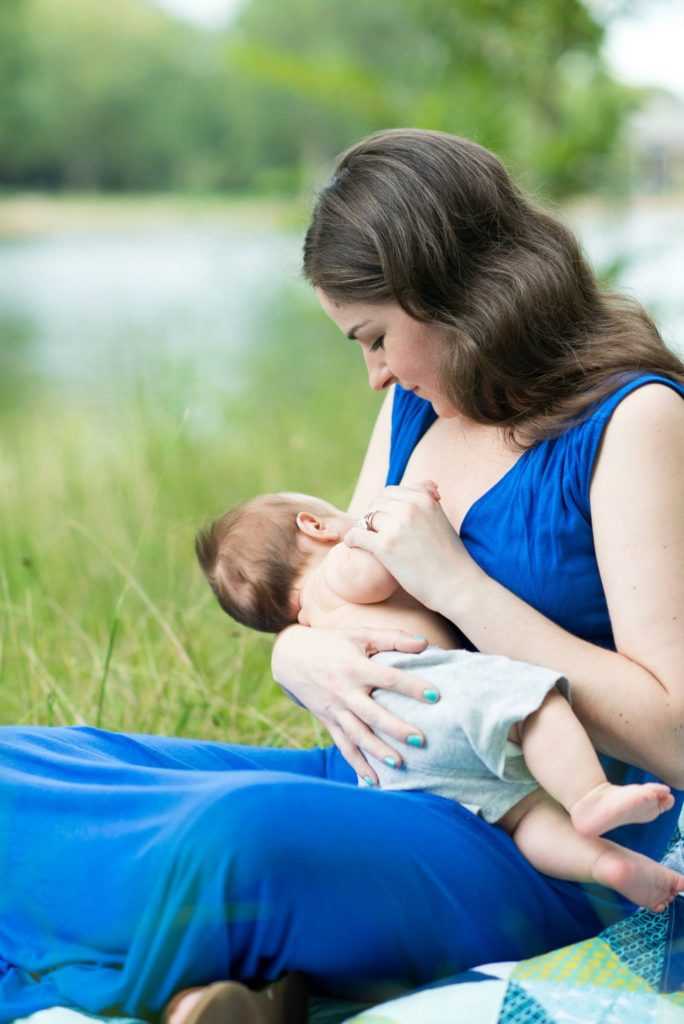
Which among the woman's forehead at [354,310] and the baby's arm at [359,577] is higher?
the woman's forehead at [354,310]

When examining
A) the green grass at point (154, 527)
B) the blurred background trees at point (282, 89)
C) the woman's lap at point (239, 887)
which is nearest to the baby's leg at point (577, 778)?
the woman's lap at point (239, 887)

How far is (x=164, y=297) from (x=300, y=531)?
426 cm

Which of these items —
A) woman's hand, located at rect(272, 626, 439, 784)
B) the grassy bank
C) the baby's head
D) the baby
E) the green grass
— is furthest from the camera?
the grassy bank

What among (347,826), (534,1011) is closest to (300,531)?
(347,826)

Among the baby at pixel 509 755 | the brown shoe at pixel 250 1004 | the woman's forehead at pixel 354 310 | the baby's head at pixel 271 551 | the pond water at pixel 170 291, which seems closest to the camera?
the brown shoe at pixel 250 1004

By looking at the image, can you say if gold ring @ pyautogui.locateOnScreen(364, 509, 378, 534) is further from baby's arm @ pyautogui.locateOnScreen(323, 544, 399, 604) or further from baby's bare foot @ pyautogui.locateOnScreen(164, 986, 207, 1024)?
baby's bare foot @ pyautogui.locateOnScreen(164, 986, 207, 1024)

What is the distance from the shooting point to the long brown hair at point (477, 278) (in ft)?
4.28

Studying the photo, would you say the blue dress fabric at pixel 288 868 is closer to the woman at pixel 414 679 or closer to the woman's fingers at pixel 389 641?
the woman at pixel 414 679

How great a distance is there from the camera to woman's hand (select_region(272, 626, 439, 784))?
4.06ft

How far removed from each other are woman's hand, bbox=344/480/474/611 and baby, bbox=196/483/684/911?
2.0 inches

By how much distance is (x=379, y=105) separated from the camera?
15.4 ft

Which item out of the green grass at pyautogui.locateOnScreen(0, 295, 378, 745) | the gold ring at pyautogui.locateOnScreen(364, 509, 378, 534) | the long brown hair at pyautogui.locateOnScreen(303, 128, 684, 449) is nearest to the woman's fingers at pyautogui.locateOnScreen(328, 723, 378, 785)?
the gold ring at pyautogui.locateOnScreen(364, 509, 378, 534)

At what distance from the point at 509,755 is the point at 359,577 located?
28cm

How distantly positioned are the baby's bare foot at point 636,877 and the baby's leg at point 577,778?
3 centimetres
